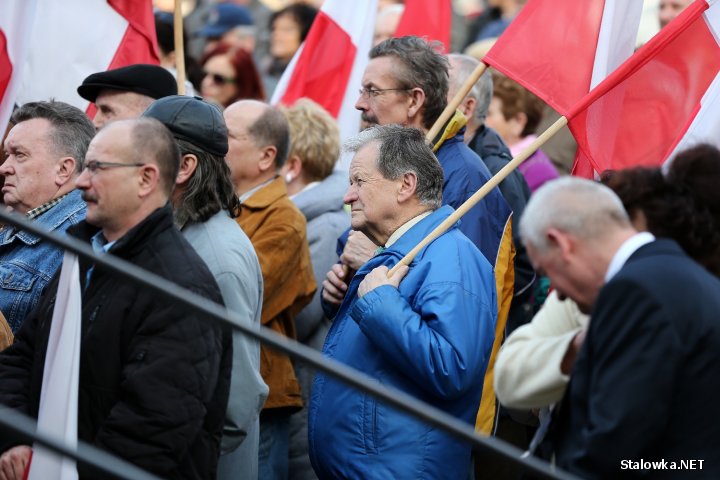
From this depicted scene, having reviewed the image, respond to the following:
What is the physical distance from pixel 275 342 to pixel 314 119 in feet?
12.7

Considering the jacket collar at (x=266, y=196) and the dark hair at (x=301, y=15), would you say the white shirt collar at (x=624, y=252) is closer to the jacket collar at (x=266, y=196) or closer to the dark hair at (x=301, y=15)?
the jacket collar at (x=266, y=196)

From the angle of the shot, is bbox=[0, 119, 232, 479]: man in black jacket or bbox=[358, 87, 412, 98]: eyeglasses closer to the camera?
bbox=[0, 119, 232, 479]: man in black jacket

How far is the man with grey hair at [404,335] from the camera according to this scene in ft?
14.3

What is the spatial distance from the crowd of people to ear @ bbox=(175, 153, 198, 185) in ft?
0.04

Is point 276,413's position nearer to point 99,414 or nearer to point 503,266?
point 503,266

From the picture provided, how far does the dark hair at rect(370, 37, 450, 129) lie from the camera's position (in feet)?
18.8

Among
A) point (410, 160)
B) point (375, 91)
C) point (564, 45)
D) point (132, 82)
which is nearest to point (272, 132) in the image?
point (375, 91)

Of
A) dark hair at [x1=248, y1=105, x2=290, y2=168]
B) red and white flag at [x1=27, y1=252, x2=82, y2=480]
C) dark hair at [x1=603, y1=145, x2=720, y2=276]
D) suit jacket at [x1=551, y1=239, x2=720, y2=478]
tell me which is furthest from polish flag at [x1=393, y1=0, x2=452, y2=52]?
suit jacket at [x1=551, y1=239, x2=720, y2=478]

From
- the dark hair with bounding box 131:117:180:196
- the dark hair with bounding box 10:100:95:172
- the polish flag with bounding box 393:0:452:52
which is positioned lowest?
the dark hair with bounding box 10:100:95:172

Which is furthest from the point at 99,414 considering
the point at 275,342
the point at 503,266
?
the point at 503,266

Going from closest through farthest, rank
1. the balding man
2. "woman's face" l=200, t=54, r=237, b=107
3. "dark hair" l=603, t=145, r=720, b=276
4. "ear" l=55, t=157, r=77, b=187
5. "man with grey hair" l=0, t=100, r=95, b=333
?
1. "dark hair" l=603, t=145, r=720, b=276
2. "man with grey hair" l=0, t=100, r=95, b=333
3. "ear" l=55, t=157, r=77, b=187
4. the balding man
5. "woman's face" l=200, t=54, r=237, b=107

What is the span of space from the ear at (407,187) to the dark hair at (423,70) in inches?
41.0

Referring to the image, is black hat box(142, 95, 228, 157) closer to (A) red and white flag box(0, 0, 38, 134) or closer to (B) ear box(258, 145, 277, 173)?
(B) ear box(258, 145, 277, 173)

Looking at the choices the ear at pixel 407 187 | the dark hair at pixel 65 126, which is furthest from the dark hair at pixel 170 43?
the ear at pixel 407 187
